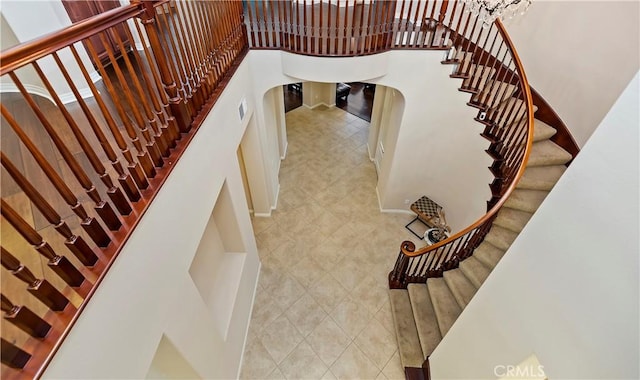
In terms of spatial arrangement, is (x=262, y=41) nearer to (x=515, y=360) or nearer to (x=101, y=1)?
(x=101, y=1)

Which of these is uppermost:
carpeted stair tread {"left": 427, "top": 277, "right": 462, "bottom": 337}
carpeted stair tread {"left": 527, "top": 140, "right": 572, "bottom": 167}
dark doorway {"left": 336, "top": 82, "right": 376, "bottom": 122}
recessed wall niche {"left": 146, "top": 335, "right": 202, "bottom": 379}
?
carpeted stair tread {"left": 527, "top": 140, "right": 572, "bottom": 167}

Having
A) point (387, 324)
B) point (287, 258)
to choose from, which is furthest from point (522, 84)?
point (287, 258)

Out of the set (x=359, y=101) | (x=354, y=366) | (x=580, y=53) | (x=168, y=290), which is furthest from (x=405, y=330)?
(x=359, y=101)

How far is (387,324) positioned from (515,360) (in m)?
2.23

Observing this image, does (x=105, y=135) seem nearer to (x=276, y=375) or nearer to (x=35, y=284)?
(x=35, y=284)

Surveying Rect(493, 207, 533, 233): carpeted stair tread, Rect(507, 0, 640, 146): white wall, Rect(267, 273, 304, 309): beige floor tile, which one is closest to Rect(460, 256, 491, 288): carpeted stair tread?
Rect(493, 207, 533, 233): carpeted stair tread

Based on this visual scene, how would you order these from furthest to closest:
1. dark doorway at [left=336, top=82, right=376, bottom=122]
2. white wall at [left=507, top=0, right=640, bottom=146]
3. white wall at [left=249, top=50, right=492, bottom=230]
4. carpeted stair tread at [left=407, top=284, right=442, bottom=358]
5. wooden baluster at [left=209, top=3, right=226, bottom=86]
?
dark doorway at [left=336, top=82, right=376, bottom=122] → white wall at [left=249, top=50, right=492, bottom=230] → carpeted stair tread at [left=407, top=284, right=442, bottom=358] → white wall at [left=507, top=0, right=640, bottom=146] → wooden baluster at [left=209, top=3, right=226, bottom=86]

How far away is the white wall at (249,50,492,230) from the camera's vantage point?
365 centimetres

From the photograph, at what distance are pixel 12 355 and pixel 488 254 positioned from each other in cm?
370

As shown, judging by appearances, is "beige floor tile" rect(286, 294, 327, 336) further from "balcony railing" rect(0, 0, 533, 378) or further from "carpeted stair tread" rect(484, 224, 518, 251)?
"carpeted stair tread" rect(484, 224, 518, 251)

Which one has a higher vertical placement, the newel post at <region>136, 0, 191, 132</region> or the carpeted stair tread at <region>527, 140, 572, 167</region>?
the newel post at <region>136, 0, 191, 132</region>

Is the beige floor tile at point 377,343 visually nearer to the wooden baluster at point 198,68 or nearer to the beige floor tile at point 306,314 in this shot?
the beige floor tile at point 306,314

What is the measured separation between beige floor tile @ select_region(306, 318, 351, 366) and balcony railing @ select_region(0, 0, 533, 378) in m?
1.19

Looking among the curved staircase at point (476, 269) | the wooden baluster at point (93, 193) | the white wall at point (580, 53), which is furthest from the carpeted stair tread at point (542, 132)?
the wooden baluster at point (93, 193)
